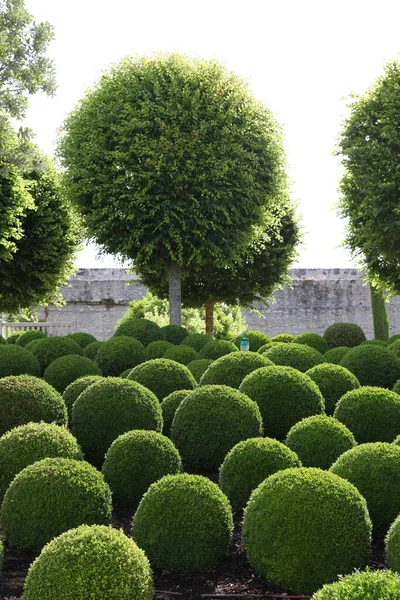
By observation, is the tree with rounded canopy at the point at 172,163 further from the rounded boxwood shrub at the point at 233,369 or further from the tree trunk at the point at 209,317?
the rounded boxwood shrub at the point at 233,369

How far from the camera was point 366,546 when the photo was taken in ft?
18.6

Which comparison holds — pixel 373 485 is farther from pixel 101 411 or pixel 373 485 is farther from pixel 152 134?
pixel 152 134

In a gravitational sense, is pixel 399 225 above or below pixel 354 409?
above

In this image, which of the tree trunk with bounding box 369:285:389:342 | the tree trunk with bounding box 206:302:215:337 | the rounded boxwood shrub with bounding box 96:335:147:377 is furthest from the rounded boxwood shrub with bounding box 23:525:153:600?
the tree trunk with bounding box 369:285:389:342

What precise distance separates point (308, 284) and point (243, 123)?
1399 centimetres

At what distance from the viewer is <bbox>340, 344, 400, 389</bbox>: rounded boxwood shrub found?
11.1 metres

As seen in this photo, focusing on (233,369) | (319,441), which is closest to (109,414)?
(233,369)

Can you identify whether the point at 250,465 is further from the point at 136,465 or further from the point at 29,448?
the point at 29,448

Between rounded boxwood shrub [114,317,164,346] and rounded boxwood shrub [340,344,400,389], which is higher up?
rounded boxwood shrub [114,317,164,346]

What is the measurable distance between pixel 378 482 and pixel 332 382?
344 cm

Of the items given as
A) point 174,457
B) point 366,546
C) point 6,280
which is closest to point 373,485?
point 366,546

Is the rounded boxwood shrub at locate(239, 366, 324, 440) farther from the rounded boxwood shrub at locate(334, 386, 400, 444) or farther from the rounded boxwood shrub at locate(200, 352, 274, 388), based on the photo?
the rounded boxwood shrub at locate(200, 352, 274, 388)

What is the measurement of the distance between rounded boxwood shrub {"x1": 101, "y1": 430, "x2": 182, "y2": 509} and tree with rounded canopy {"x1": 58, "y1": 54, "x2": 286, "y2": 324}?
36.5 ft

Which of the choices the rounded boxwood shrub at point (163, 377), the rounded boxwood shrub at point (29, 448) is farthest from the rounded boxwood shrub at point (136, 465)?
the rounded boxwood shrub at point (163, 377)
